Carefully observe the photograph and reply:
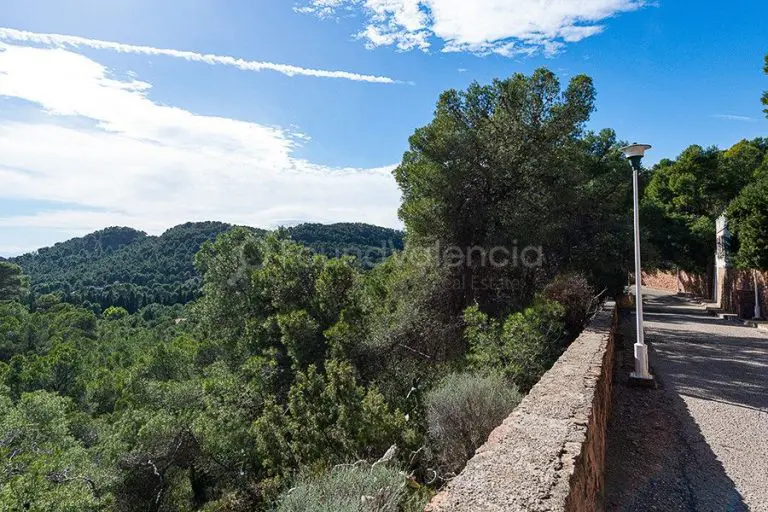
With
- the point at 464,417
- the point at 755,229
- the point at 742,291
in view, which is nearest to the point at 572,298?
the point at 464,417

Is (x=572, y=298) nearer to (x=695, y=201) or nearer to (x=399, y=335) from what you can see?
(x=399, y=335)

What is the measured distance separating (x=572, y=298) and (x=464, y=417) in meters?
4.52

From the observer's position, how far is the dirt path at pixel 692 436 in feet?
12.2

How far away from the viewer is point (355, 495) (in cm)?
326

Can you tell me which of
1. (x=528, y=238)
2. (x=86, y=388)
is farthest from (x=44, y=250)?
(x=528, y=238)

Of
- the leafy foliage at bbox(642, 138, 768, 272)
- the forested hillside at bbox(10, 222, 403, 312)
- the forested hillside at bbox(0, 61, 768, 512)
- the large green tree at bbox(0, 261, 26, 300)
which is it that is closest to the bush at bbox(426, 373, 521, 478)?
the forested hillside at bbox(0, 61, 768, 512)

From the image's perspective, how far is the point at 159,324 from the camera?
4822cm

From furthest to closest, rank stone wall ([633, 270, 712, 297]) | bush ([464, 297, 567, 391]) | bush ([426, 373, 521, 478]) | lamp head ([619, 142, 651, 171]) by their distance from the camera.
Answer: stone wall ([633, 270, 712, 297]) → lamp head ([619, 142, 651, 171]) → bush ([464, 297, 567, 391]) → bush ([426, 373, 521, 478])

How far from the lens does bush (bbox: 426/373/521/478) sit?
4.73 metres

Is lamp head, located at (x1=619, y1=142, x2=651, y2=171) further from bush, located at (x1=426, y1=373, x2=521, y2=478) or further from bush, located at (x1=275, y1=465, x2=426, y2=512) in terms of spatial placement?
bush, located at (x1=275, y1=465, x2=426, y2=512)

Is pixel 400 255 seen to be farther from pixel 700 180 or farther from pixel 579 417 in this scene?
pixel 700 180

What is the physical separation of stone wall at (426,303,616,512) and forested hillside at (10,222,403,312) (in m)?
39.0

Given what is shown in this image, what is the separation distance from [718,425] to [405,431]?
386 cm

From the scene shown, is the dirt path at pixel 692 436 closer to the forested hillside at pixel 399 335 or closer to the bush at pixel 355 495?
the forested hillside at pixel 399 335
